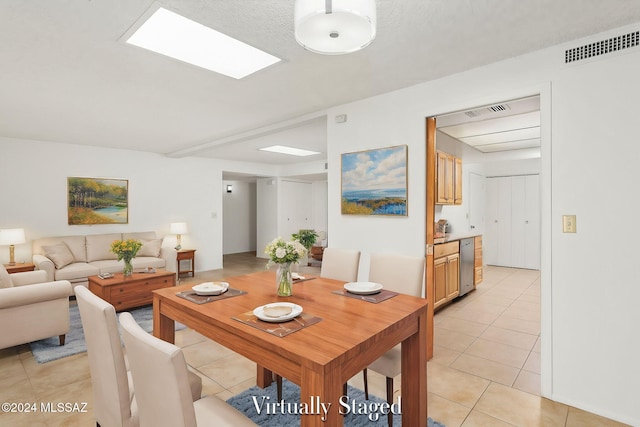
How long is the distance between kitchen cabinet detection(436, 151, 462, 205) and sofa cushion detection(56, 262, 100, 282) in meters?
5.06

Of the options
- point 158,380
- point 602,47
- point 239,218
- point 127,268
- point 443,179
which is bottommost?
point 127,268

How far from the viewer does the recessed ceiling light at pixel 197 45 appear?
204 cm

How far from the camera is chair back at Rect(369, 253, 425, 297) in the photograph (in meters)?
2.35

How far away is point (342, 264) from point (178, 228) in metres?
4.70

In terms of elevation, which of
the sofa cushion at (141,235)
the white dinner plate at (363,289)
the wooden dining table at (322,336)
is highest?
the sofa cushion at (141,235)

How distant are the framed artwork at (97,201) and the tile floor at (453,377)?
10.1ft

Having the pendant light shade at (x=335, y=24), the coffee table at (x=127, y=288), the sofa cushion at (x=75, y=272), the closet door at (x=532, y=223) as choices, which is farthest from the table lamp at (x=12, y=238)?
the closet door at (x=532, y=223)

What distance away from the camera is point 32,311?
2957mm

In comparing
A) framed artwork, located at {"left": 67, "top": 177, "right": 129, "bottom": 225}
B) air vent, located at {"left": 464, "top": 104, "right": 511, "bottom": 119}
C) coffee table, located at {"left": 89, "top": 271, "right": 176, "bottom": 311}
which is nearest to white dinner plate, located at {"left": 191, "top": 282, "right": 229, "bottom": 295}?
coffee table, located at {"left": 89, "top": 271, "right": 176, "bottom": 311}

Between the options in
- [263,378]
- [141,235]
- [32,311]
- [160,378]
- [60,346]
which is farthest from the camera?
[141,235]

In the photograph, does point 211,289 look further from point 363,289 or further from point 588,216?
point 588,216

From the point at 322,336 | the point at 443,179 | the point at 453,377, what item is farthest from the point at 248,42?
the point at 443,179

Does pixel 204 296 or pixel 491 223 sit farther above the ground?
pixel 491 223

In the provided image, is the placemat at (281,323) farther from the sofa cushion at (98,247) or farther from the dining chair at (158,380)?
the sofa cushion at (98,247)
